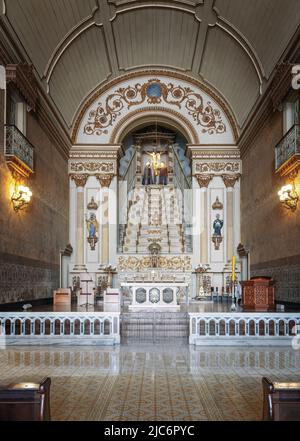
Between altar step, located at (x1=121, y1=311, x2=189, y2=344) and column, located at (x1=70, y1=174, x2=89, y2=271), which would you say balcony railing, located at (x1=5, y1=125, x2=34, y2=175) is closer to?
altar step, located at (x1=121, y1=311, x2=189, y2=344)

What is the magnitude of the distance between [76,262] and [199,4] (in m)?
10.6

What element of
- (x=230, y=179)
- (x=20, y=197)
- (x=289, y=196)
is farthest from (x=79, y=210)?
(x=289, y=196)

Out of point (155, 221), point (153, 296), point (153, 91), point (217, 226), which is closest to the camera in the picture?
point (153, 296)

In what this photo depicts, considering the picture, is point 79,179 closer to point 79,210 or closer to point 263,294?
point 79,210

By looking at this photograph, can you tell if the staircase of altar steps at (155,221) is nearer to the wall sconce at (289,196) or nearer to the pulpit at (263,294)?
the pulpit at (263,294)

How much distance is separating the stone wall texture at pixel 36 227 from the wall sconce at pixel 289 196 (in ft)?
22.7

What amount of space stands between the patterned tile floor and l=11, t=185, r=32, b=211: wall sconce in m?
4.30

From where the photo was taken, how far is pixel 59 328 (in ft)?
39.6

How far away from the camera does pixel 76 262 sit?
2155cm

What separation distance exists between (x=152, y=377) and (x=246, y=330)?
14.3ft

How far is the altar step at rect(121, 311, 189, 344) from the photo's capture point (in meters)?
12.6

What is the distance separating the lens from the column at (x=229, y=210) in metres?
21.7
